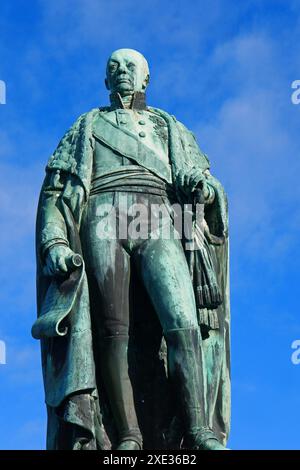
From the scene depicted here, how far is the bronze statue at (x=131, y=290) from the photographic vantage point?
14469 millimetres

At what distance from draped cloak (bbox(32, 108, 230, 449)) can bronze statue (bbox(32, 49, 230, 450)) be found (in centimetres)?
1

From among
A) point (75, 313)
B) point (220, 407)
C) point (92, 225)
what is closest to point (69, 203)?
point (92, 225)

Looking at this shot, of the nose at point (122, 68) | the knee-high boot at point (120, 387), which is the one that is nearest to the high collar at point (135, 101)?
the nose at point (122, 68)

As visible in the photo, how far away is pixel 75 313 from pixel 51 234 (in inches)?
37.0

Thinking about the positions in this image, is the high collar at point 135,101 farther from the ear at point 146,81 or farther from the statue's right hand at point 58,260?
the statue's right hand at point 58,260

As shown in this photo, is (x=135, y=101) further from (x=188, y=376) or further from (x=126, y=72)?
(x=188, y=376)

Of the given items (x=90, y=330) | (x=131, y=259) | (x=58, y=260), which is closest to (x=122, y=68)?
(x=131, y=259)

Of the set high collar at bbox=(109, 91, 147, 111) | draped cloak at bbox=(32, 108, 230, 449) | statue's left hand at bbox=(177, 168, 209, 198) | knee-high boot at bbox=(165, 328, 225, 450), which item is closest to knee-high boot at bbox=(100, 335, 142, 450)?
draped cloak at bbox=(32, 108, 230, 449)

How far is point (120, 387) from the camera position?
14.5 meters

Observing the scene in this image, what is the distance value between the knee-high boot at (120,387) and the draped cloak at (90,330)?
0.14 m

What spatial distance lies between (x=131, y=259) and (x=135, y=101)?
2057 mm

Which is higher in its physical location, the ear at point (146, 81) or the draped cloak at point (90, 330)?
the ear at point (146, 81)

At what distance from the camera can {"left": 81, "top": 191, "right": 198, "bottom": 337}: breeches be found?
48.2 ft
